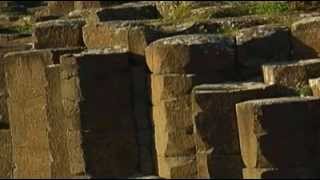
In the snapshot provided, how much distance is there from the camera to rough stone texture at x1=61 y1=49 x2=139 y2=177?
11977mm

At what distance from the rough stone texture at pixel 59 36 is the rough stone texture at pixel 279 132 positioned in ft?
12.7

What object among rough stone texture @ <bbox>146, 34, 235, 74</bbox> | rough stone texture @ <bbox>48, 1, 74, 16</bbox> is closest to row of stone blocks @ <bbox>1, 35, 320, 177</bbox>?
rough stone texture @ <bbox>146, 34, 235, 74</bbox>

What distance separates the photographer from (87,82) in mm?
12047

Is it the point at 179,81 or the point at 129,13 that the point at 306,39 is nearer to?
the point at 179,81

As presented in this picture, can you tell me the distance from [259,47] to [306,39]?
58 cm

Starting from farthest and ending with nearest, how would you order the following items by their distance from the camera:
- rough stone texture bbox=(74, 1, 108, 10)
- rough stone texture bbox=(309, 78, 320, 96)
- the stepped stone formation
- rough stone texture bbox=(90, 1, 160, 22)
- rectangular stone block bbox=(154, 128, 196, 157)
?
rough stone texture bbox=(74, 1, 108, 10) < rough stone texture bbox=(90, 1, 160, 22) < rectangular stone block bbox=(154, 128, 196, 157) < rough stone texture bbox=(309, 78, 320, 96) < the stepped stone formation

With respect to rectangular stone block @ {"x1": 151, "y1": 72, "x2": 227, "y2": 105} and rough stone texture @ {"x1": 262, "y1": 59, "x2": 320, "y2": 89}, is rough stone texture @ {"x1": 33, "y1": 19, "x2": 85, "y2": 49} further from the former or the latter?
rough stone texture @ {"x1": 262, "y1": 59, "x2": 320, "y2": 89}

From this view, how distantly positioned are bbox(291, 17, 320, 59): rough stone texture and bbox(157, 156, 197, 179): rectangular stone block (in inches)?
79.2

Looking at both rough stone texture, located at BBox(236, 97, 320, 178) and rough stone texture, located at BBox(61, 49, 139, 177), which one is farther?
rough stone texture, located at BBox(61, 49, 139, 177)

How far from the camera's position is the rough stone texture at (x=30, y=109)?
43.7 feet

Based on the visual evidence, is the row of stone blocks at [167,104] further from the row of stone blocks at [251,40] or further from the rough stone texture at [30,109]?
the row of stone blocks at [251,40]

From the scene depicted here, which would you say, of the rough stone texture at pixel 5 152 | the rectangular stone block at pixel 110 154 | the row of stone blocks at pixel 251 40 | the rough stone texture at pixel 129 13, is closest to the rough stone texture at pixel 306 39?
the row of stone blocks at pixel 251 40

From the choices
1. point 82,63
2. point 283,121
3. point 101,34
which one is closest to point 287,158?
point 283,121

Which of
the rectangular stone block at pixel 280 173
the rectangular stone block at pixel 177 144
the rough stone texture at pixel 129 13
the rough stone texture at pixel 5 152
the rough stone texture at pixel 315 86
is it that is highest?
the rough stone texture at pixel 129 13
